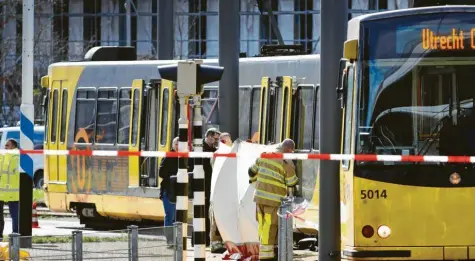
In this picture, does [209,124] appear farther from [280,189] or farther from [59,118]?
[280,189]

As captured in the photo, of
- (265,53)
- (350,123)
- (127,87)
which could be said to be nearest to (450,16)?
(350,123)

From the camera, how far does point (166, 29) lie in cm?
2916

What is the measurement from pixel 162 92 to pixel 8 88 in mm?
34347

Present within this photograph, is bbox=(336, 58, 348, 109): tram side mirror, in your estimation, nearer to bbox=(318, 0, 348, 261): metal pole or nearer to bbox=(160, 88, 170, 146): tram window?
bbox=(318, 0, 348, 261): metal pole

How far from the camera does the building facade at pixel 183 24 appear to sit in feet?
211

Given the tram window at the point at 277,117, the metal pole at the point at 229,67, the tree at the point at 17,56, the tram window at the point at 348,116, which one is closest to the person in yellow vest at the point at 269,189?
the tram window at the point at 348,116

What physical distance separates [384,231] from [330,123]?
282 centimetres

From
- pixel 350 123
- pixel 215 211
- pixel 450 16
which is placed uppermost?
pixel 450 16

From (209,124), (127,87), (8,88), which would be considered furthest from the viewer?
(8,88)

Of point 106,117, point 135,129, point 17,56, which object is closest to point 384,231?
point 135,129

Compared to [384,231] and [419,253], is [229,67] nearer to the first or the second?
[384,231]

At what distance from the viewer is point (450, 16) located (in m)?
15.2

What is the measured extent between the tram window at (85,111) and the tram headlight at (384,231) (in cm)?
1301

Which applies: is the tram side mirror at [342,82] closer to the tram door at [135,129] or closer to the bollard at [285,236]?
the bollard at [285,236]
